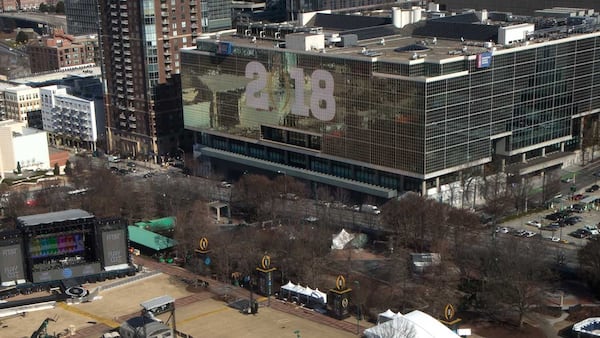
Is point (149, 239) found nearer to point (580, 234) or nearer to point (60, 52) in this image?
point (580, 234)

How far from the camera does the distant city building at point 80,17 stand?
6983 inches

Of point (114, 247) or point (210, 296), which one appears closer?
point (210, 296)

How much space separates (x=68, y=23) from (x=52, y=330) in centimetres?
13015

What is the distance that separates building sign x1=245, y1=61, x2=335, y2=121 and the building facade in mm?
112

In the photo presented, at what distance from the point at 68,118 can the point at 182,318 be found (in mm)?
59882

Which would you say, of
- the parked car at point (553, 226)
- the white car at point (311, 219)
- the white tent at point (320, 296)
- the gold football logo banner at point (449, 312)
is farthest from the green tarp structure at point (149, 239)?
the parked car at point (553, 226)

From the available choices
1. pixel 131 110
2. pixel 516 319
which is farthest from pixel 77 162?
pixel 516 319

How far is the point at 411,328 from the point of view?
5547 cm

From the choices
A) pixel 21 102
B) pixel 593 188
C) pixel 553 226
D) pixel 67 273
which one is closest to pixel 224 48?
pixel 67 273

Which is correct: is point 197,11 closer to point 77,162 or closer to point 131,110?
point 131,110

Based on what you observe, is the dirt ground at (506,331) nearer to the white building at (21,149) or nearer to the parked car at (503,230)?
the parked car at (503,230)

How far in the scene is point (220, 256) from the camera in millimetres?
71375

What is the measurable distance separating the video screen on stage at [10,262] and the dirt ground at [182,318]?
5.56 meters

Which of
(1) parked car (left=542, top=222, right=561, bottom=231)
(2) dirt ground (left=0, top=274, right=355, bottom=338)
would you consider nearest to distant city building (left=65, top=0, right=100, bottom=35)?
(2) dirt ground (left=0, top=274, right=355, bottom=338)
